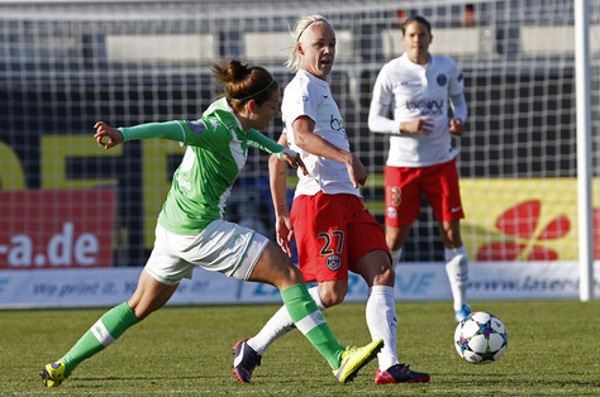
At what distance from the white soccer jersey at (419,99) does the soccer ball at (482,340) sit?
2.72 metres

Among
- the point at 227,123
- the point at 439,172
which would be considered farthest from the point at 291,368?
the point at 439,172

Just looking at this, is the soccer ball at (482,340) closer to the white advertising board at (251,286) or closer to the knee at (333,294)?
the knee at (333,294)

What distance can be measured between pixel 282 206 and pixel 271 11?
8.35 metres

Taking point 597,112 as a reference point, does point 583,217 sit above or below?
below

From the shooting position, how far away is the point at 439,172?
358 inches

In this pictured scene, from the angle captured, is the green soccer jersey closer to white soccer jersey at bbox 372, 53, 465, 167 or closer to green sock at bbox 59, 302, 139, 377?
green sock at bbox 59, 302, 139, 377

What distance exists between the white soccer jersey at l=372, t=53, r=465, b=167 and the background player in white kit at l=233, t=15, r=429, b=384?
2829mm

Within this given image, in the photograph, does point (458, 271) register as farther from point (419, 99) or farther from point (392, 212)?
point (419, 99)

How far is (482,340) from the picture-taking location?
6.41 metres

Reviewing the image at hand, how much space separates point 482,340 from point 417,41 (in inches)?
132

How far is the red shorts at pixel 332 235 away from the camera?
242 inches

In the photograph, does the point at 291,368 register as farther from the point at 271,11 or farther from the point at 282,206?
the point at 271,11

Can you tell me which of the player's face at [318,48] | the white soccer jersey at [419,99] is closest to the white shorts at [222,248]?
the player's face at [318,48]

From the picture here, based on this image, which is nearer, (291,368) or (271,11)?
(291,368)
